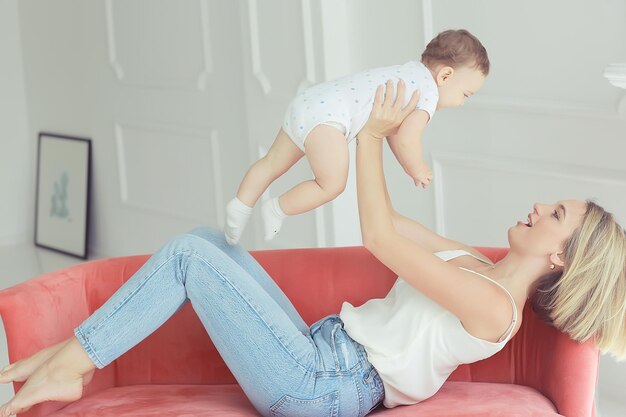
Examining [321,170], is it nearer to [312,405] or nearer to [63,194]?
[312,405]

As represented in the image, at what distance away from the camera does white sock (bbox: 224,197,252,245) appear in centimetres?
263

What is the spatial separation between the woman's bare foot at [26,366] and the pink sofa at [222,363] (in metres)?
0.09

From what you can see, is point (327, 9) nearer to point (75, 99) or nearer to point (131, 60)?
point (131, 60)

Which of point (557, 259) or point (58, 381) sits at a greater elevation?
point (557, 259)

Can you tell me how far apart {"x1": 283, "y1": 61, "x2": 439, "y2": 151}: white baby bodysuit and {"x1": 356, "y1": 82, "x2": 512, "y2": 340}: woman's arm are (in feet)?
0.13

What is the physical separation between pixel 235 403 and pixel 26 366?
20.3 inches

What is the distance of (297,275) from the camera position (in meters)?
2.92

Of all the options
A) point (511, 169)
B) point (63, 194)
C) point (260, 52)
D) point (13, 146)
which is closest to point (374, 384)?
point (511, 169)

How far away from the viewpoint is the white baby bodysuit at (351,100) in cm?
247

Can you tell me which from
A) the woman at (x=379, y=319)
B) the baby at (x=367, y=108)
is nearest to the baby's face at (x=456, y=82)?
the baby at (x=367, y=108)

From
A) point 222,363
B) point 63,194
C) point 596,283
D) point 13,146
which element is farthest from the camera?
point 13,146

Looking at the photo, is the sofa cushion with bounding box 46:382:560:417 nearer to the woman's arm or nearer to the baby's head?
the woman's arm

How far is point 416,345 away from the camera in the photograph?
2428 millimetres

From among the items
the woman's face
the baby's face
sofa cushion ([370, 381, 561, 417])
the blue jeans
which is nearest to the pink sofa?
sofa cushion ([370, 381, 561, 417])
